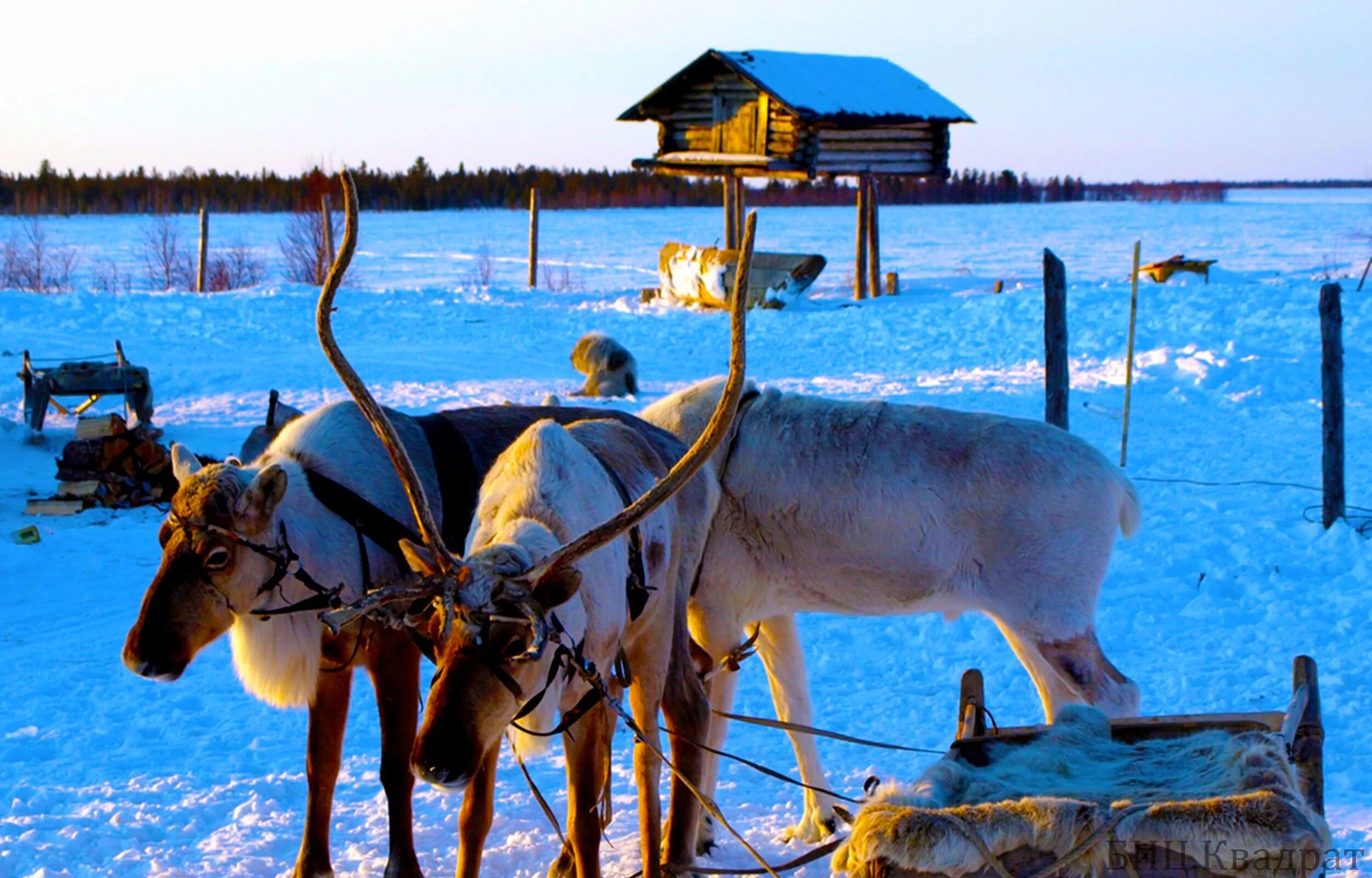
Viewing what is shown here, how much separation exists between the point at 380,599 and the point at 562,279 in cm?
2334

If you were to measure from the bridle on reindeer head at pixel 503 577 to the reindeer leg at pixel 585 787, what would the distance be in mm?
655

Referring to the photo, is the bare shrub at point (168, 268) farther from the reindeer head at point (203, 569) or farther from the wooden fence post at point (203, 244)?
the reindeer head at point (203, 569)

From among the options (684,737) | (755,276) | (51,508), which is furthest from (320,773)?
(755,276)

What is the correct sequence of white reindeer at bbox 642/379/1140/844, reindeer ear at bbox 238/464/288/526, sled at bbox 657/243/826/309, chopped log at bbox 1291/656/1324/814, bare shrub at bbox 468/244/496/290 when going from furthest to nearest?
bare shrub at bbox 468/244/496/290, sled at bbox 657/243/826/309, white reindeer at bbox 642/379/1140/844, reindeer ear at bbox 238/464/288/526, chopped log at bbox 1291/656/1324/814

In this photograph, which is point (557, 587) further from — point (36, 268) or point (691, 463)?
point (36, 268)

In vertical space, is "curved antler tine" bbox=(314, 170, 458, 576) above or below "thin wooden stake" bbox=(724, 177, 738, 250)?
below

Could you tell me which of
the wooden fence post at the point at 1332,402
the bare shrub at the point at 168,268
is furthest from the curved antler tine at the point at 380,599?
the bare shrub at the point at 168,268

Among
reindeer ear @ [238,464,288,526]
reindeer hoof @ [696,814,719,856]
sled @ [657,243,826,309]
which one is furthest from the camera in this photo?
sled @ [657,243,826,309]

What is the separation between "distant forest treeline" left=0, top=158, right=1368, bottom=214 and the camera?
5550cm

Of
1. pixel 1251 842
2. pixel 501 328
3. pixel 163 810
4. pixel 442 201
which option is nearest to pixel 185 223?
pixel 442 201

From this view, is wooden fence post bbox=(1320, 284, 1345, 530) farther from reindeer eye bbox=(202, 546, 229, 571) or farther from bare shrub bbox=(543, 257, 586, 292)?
bare shrub bbox=(543, 257, 586, 292)

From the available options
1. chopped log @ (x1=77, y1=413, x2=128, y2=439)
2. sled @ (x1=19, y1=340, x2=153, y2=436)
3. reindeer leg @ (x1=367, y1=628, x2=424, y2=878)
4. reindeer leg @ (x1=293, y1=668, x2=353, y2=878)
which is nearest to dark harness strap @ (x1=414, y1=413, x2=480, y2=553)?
reindeer leg @ (x1=367, y1=628, x2=424, y2=878)

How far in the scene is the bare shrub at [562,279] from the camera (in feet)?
78.9

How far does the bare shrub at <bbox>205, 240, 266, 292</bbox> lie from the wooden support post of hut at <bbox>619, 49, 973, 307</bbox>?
298 inches
